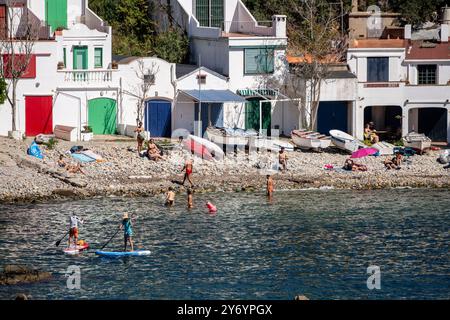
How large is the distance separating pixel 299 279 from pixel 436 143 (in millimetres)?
30726

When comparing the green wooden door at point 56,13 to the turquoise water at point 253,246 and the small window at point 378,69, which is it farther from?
the turquoise water at point 253,246

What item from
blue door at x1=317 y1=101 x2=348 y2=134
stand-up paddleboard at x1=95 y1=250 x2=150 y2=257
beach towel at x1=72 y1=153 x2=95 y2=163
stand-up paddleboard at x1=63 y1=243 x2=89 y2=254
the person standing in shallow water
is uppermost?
blue door at x1=317 y1=101 x2=348 y2=134

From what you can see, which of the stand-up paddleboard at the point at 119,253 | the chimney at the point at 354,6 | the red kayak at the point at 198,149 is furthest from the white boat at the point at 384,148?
the stand-up paddleboard at the point at 119,253

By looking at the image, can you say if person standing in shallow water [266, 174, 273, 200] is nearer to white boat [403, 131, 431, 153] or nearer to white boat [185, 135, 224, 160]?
white boat [185, 135, 224, 160]

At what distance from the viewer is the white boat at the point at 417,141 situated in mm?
77438

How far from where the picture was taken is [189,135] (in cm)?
7588

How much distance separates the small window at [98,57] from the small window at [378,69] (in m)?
15.6

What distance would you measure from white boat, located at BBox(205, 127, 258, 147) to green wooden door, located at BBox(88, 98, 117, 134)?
5751mm

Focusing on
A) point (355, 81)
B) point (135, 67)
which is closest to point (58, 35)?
point (135, 67)

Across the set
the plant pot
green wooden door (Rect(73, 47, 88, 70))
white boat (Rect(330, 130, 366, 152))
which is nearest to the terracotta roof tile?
white boat (Rect(330, 130, 366, 152))

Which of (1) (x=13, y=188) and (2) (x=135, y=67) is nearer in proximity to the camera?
(1) (x=13, y=188)

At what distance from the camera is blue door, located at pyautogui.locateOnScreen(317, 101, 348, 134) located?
8119 cm
